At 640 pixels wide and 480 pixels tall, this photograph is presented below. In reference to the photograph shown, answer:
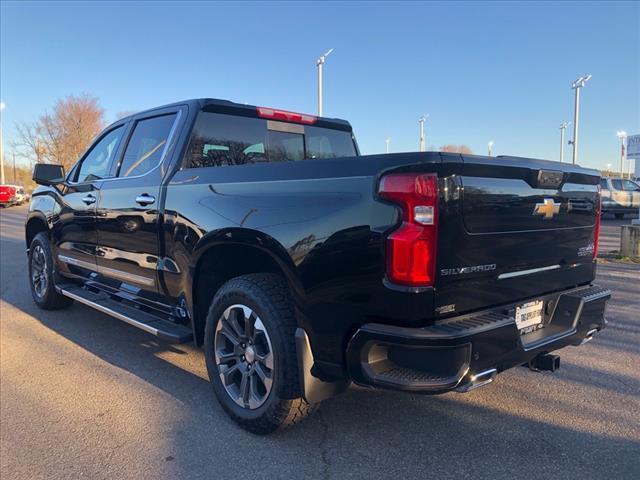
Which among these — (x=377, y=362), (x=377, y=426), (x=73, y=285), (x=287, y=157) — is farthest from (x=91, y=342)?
(x=377, y=362)

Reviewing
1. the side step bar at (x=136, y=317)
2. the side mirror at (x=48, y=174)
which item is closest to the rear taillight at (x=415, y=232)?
the side step bar at (x=136, y=317)

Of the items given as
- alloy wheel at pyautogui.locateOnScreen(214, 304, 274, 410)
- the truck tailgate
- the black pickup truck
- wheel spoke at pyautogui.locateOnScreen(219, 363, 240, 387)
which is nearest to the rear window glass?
the black pickup truck

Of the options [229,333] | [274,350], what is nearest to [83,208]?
[229,333]

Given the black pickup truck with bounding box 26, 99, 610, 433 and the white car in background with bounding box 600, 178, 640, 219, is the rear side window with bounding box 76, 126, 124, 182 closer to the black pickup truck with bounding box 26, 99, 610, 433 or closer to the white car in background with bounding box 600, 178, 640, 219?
the black pickup truck with bounding box 26, 99, 610, 433

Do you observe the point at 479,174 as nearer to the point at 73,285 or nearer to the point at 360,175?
the point at 360,175

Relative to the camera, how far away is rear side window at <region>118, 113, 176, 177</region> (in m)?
3.93

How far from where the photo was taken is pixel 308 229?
254 centimetres

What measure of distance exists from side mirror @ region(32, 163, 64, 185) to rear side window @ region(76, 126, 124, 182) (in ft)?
0.95

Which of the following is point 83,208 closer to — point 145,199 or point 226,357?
point 145,199

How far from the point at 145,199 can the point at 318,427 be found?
2.05 m

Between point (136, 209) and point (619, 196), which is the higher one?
point (136, 209)

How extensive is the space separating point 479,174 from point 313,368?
126 centimetres

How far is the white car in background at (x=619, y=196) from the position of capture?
71.3 feet

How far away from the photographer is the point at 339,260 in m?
2.41
